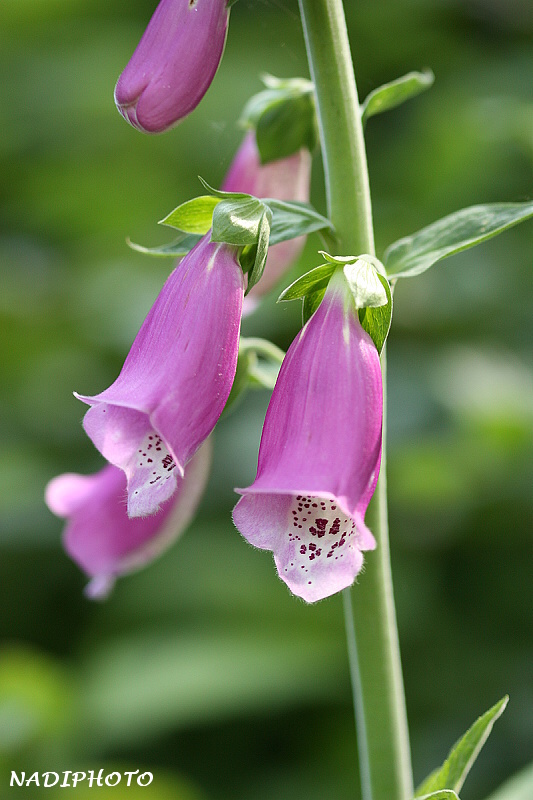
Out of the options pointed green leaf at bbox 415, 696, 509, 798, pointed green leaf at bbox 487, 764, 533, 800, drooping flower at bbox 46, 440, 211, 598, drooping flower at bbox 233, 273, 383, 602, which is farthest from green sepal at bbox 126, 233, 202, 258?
pointed green leaf at bbox 487, 764, 533, 800

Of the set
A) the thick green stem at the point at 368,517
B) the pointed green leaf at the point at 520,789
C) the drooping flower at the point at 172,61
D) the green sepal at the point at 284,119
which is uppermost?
the green sepal at the point at 284,119

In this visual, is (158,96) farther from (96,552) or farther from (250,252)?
(96,552)

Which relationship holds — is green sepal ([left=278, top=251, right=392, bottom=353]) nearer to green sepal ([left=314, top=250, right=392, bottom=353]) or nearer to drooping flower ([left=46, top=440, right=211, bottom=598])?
green sepal ([left=314, top=250, right=392, bottom=353])

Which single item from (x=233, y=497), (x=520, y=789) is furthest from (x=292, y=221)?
(x=233, y=497)

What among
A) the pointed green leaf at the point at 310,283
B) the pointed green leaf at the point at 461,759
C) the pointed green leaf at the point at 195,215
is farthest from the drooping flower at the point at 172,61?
the pointed green leaf at the point at 461,759

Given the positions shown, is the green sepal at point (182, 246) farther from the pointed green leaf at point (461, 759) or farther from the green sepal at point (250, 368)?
the pointed green leaf at point (461, 759)
